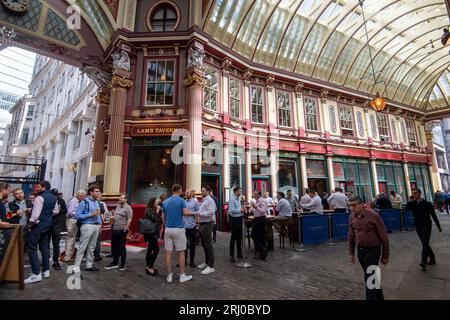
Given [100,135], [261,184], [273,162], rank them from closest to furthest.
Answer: [100,135] < [261,184] < [273,162]

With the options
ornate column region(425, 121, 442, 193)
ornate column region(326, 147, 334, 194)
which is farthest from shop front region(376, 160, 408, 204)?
ornate column region(326, 147, 334, 194)

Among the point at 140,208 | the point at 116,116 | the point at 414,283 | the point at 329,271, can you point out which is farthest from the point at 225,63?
the point at 414,283

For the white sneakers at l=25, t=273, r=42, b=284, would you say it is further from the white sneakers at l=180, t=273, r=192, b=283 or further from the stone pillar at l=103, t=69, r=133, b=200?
the stone pillar at l=103, t=69, r=133, b=200

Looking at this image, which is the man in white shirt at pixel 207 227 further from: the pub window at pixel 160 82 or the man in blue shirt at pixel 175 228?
the pub window at pixel 160 82

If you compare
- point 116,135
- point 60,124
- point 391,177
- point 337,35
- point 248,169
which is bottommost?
point 248,169

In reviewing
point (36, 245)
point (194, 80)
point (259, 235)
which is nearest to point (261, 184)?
point (194, 80)

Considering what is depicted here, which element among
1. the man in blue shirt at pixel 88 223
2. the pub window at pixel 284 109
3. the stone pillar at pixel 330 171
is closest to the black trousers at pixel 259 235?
the man in blue shirt at pixel 88 223

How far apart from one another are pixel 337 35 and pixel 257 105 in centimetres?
883

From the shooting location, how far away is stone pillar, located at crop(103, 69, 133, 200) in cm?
1008

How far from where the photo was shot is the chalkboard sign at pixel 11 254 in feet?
13.6

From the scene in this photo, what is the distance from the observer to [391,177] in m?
20.1

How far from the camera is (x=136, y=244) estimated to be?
844 centimetres

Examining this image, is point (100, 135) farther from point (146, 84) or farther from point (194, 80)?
point (194, 80)

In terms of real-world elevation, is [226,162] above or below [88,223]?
above
